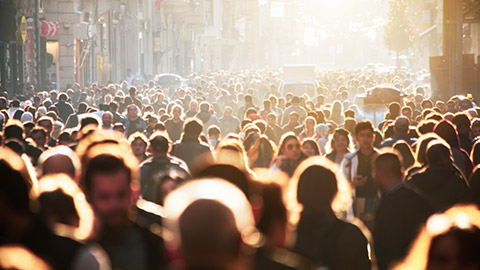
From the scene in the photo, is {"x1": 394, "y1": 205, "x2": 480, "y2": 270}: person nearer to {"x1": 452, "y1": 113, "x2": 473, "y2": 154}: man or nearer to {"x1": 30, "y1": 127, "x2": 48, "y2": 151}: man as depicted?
{"x1": 30, "y1": 127, "x2": 48, "y2": 151}: man

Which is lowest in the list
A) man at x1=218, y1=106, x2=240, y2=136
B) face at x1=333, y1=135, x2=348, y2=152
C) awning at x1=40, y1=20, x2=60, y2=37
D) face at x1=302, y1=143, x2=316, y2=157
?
man at x1=218, y1=106, x2=240, y2=136

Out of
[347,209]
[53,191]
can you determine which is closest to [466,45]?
[347,209]

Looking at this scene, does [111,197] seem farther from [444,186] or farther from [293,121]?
[293,121]

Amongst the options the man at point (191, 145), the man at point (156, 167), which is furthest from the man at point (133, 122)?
the man at point (156, 167)

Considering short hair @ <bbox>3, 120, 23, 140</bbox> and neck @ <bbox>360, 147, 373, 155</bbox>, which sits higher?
short hair @ <bbox>3, 120, 23, 140</bbox>

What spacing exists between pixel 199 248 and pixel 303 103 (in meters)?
20.0

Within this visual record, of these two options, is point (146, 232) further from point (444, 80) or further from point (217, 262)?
point (444, 80)

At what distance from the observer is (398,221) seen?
7188 millimetres

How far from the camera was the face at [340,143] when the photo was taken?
11.4 meters

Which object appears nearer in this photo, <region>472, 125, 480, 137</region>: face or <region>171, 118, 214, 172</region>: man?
<region>171, 118, 214, 172</region>: man

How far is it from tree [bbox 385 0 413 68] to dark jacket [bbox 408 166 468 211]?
275 feet

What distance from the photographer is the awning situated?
38.9 meters

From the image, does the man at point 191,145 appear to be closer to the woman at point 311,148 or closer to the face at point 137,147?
the face at point 137,147

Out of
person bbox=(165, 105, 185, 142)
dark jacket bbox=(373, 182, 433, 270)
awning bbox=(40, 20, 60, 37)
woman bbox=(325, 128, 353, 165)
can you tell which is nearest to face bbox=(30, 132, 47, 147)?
woman bbox=(325, 128, 353, 165)
